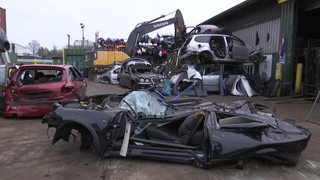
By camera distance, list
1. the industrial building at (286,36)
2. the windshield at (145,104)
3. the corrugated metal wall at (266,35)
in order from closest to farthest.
Result: 1. the windshield at (145,104)
2. the industrial building at (286,36)
3. the corrugated metal wall at (266,35)

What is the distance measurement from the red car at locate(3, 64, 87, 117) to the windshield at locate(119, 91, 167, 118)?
3.73 metres

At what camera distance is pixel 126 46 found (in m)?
23.3

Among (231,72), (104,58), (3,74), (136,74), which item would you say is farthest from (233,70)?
(104,58)

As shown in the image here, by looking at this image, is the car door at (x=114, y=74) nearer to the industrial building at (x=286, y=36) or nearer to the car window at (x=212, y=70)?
the industrial building at (x=286, y=36)

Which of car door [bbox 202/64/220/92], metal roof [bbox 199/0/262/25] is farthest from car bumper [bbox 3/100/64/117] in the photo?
metal roof [bbox 199/0/262/25]

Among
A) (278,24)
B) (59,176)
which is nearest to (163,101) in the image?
(59,176)

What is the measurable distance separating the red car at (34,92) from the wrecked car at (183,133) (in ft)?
11.9

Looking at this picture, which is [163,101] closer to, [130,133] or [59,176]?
[130,133]

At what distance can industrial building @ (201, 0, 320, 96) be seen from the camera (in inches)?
590

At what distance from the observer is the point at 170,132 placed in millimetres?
5453

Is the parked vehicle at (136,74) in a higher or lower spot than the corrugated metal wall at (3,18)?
lower

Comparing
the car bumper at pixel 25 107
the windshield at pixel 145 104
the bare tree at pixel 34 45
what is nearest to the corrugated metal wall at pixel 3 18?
the car bumper at pixel 25 107

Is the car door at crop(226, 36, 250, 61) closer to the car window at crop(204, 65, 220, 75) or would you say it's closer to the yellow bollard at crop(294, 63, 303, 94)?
the car window at crop(204, 65, 220, 75)

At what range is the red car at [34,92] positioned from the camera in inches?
356
